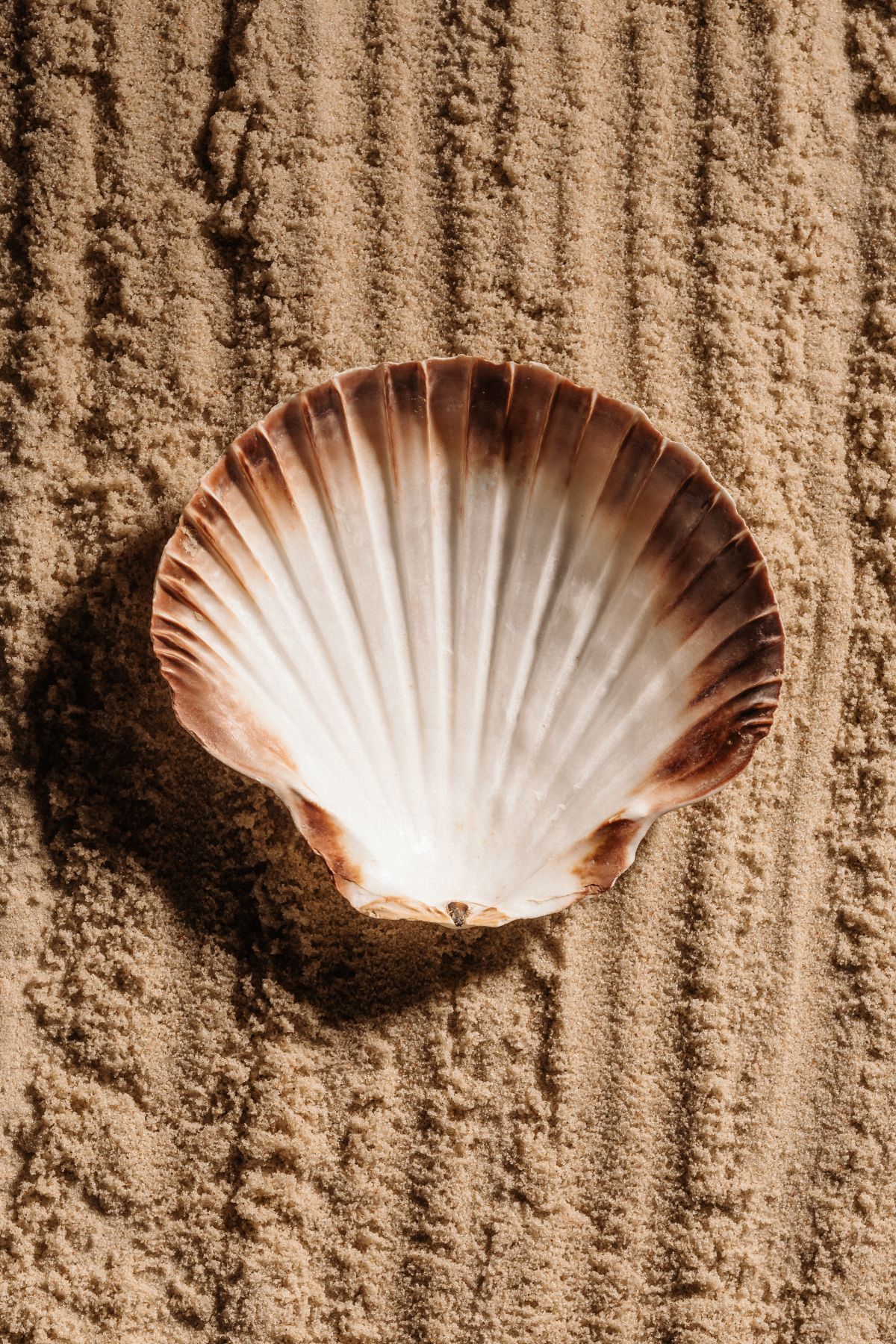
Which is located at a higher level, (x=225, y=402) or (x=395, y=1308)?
(x=225, y=402)

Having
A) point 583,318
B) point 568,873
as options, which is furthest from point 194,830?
point 583,318

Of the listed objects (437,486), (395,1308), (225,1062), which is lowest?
(395,1308)

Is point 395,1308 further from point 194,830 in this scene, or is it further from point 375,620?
point 375,620

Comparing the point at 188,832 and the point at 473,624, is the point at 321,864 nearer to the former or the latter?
the point at 188,832

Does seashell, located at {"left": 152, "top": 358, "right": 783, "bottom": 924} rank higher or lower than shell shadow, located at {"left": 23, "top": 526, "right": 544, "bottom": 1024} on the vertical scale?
higher

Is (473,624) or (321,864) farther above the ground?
(473,624)

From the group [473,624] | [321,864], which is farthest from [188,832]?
[473,624]
